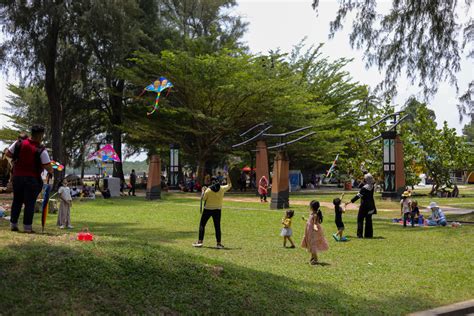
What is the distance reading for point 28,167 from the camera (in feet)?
25.6

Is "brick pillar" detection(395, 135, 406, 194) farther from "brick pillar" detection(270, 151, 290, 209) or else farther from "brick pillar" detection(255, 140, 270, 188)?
"brick pillar" detection(270, 151, 290, 209)

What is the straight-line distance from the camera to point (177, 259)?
285 inches

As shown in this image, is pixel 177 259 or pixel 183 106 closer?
pixel 177 259

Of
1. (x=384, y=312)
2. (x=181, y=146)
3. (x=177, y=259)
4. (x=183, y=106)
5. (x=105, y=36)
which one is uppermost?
(x=105, y=36)

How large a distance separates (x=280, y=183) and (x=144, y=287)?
17.9 meters

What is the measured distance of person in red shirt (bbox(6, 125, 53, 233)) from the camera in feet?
25.6

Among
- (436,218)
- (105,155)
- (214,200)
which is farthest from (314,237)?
(105,155)

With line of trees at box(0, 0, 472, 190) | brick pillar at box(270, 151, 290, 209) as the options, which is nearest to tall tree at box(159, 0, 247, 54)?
line of trees at box(0, 0, 472, 190)

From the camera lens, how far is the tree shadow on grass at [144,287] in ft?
17.6

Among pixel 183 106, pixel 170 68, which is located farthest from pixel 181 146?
pixel 170 68

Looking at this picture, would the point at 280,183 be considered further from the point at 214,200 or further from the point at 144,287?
the point at 144,287

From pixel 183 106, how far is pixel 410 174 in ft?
55.4

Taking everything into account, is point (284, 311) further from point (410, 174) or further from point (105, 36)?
point (410, 174)

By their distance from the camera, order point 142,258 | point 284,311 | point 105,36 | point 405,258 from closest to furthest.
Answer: point 284,311
point 142,258
point 405,258
point 105,36
